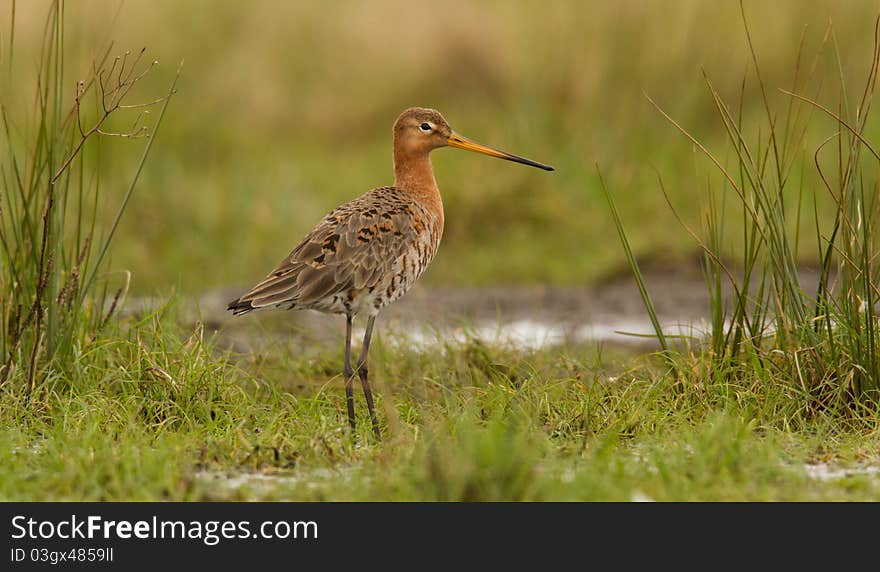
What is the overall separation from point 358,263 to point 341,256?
81 mm

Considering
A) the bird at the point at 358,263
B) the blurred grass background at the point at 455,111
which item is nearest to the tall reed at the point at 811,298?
the bird at the point at 358,263

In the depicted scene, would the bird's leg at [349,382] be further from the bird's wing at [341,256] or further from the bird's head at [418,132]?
the bird's head at [418,132]

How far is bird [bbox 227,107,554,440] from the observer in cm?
549

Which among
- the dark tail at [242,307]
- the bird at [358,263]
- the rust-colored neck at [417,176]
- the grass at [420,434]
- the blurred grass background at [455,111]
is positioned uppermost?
the blurred grass background at [455,111]

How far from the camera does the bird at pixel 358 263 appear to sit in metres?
5.49

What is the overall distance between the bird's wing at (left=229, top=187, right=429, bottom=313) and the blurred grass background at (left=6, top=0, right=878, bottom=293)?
3272 millimetres

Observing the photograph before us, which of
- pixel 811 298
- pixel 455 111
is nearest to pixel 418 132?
pixel 811 298

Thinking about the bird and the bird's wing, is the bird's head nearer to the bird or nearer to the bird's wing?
the bird

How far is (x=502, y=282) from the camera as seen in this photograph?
383 inches

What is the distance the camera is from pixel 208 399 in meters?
5.46

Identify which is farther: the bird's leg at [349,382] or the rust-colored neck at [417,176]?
the rust-colored neck at [417,176]

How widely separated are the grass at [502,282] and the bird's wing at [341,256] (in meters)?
0.48

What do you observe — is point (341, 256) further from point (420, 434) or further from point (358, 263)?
point (420, 434)

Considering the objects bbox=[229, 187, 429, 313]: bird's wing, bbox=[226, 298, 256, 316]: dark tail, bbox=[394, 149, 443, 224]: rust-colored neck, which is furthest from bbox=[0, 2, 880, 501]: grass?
bbox=[394, 149, 443, 224]: rust-colored neck
